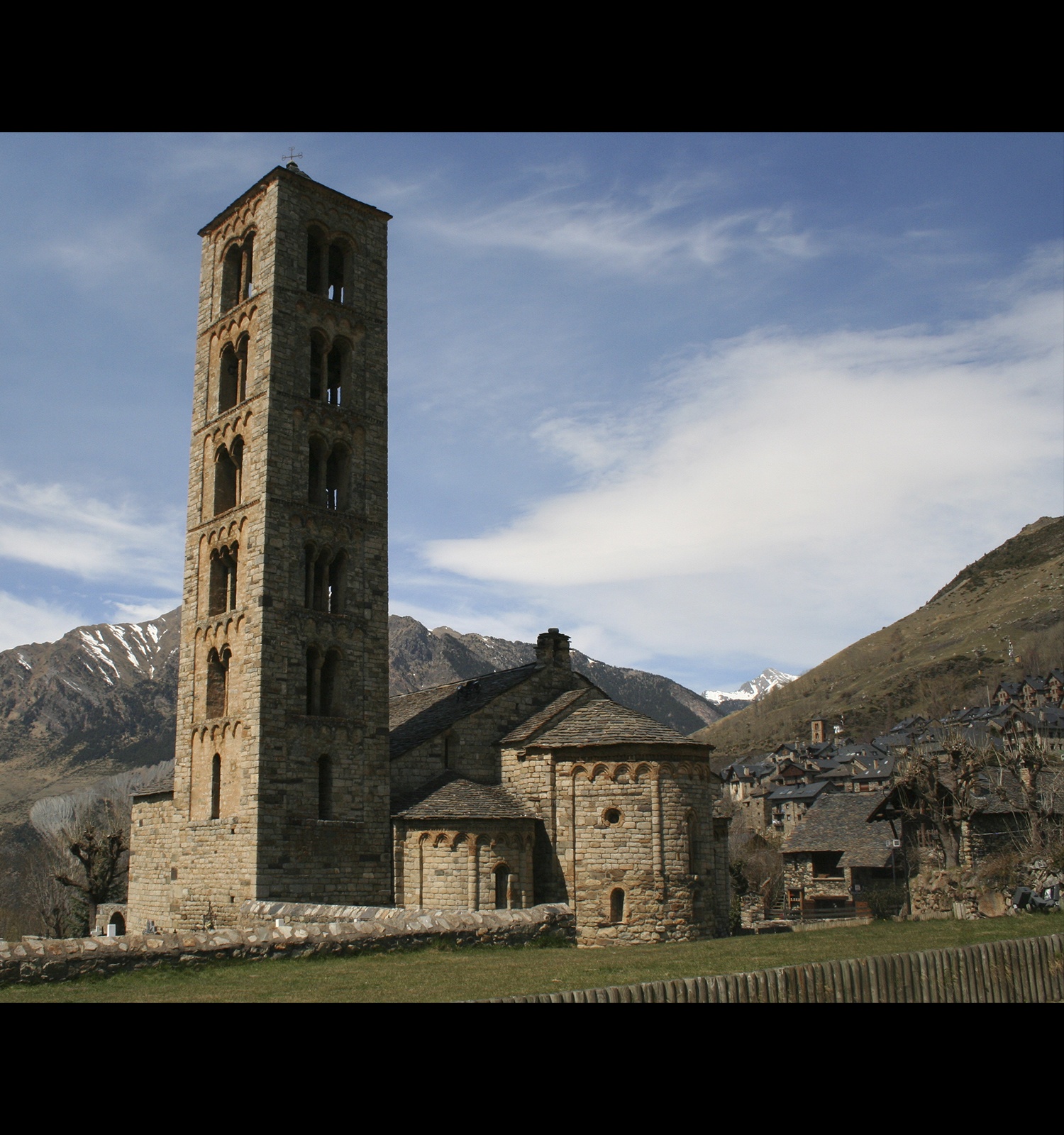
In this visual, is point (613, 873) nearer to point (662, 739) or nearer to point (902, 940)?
point (662, 739)

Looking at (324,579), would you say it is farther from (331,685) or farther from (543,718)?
(543,718)

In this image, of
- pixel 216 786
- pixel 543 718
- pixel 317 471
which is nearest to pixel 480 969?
pixel 216 786

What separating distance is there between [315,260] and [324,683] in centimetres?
1427

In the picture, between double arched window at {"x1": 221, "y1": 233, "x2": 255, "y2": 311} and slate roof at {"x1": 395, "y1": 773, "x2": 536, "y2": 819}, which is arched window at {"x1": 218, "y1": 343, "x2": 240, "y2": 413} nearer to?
double arched window at {"x1": 221, "y1": 233, "x2": 255, "y2": 311}

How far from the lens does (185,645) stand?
32188 mm

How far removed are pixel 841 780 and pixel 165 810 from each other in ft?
256

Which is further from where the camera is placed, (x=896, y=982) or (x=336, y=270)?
(x=336, y=270)

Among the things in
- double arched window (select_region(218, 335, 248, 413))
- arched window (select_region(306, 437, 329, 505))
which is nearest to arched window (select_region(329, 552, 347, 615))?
arched window (select_region(306, 437, 329, 505))

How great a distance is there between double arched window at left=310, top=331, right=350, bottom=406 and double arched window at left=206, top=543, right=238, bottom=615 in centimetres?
570

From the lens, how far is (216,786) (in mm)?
29922

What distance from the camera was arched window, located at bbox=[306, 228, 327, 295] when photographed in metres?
33.8

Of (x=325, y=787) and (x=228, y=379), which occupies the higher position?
(x=228, y=379)

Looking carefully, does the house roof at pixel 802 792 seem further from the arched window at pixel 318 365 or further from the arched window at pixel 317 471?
the arched window at pixel 318 365
